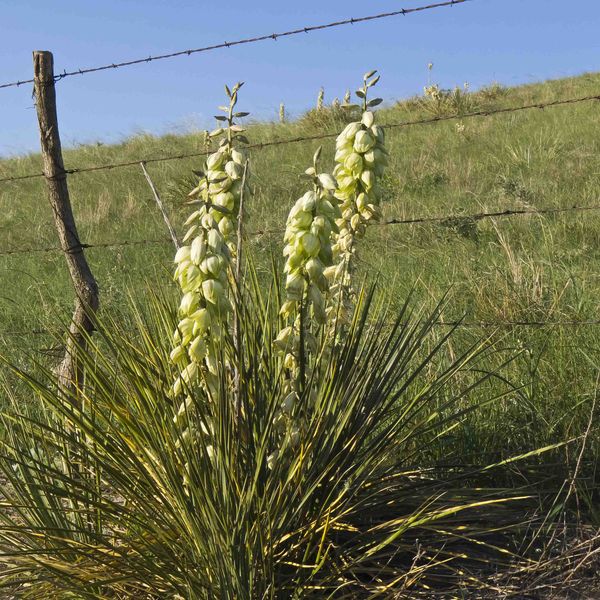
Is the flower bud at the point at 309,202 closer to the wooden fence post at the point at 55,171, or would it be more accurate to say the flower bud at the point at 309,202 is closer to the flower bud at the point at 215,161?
the flower bud at the point at 215,161

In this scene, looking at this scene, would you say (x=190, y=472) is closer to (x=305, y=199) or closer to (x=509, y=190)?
(x=305, y=199)

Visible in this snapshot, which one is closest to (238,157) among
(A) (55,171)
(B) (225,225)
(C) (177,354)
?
(B) (225,225)

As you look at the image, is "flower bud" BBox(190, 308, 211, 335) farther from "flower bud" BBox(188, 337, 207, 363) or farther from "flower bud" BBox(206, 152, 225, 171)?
"flower bud" BBox(206, 152, 225, 171)

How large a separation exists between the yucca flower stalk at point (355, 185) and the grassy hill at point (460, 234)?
0.57 ft

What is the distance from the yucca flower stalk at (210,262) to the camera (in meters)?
1.88

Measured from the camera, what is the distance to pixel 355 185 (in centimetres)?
222

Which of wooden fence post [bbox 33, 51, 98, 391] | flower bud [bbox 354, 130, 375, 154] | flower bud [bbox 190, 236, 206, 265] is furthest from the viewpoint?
wooden fence post [bbox 33, 51, 98, 391]

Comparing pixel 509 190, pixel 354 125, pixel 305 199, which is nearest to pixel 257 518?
pixel 305 199

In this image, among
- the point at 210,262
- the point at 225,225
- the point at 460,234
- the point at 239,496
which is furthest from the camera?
the point at 460,234

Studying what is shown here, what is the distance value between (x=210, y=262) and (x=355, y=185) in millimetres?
555

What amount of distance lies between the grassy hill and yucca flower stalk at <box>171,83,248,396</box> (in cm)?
56

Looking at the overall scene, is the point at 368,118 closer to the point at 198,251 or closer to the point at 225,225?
the point at 225,225

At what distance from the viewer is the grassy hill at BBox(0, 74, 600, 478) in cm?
303

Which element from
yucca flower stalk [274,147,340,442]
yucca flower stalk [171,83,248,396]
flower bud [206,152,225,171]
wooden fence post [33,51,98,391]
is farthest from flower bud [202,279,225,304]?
wooden fence post [33,51,98,391]
